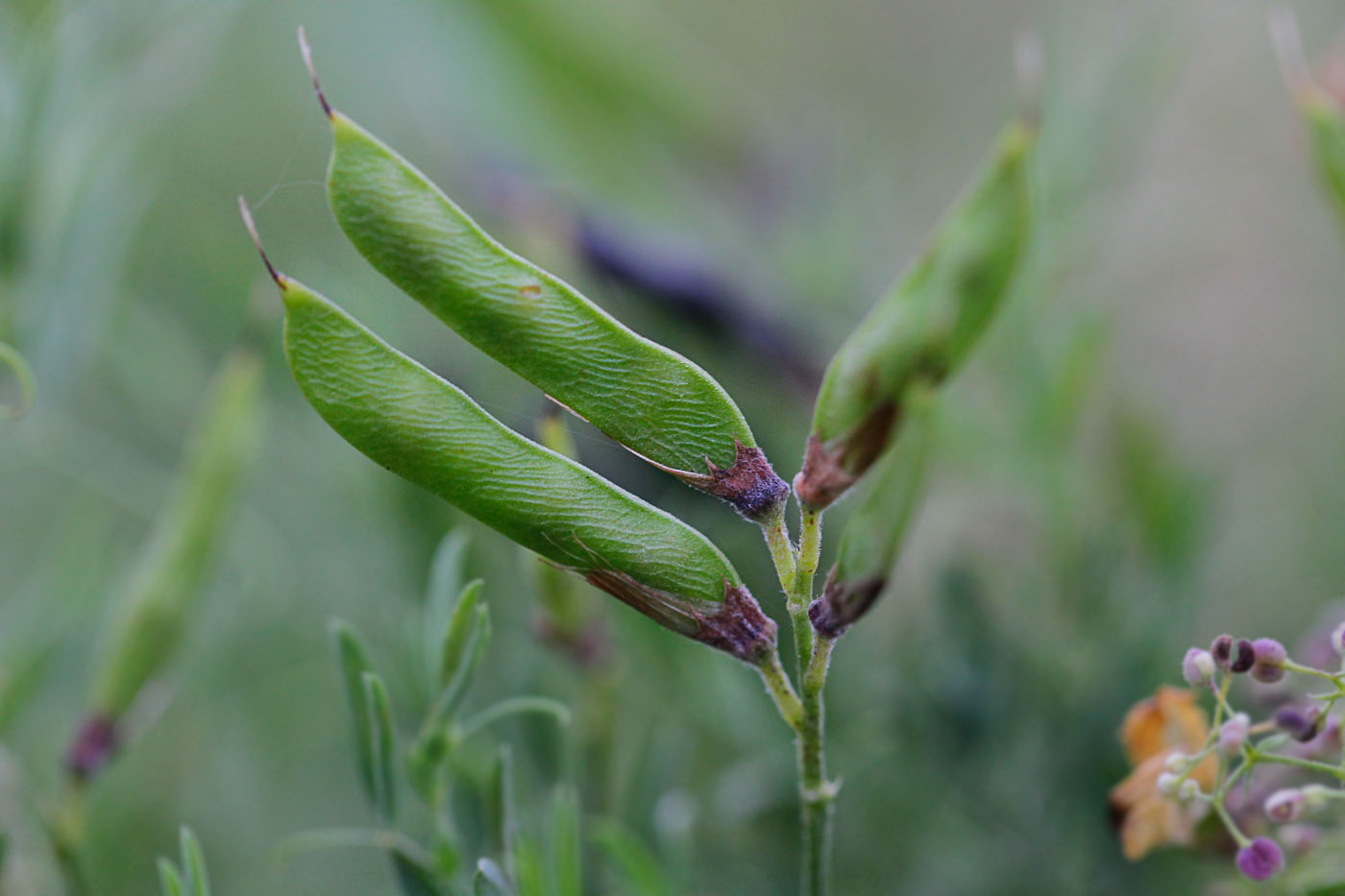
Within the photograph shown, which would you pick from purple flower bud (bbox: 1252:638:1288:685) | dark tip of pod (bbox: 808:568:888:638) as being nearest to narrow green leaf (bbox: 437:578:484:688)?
dark tip of pod (bbox: 808:568:888:638)

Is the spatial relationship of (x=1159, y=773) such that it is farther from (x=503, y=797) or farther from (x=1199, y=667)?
(x=503, y=797)

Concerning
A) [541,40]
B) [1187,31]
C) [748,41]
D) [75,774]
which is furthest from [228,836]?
[748,41]

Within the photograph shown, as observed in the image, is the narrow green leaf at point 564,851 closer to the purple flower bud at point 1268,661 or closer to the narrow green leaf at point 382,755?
the narrow green leaf at point 382,755

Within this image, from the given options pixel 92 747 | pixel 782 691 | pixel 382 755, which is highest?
pixel 782 691

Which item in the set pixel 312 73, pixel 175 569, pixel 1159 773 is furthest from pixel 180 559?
pixel 1159 773

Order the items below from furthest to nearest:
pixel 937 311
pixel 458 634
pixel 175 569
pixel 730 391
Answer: pixel 730 391 → pixel 175 569 → pixel 458 634 → pixel 937 311

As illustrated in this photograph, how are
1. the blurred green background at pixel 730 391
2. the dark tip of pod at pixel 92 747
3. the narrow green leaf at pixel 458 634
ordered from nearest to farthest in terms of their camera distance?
1. the narrow green leaf at pixel 458 634
2. the dark tip of pod at pixel 92 747
3. the blurred green background at pixel 730 391

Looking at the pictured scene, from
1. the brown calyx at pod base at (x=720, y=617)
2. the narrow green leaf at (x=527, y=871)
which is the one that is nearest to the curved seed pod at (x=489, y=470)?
the brown calyx at pod base at (x=720, y=617)
